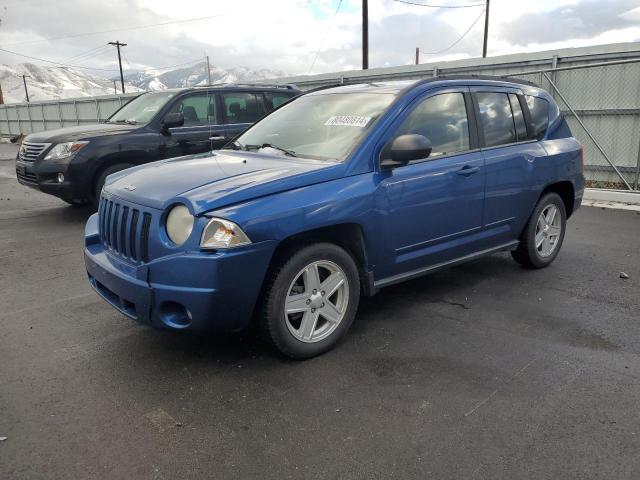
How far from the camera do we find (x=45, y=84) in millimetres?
132000

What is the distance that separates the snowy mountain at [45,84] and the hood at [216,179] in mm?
99973

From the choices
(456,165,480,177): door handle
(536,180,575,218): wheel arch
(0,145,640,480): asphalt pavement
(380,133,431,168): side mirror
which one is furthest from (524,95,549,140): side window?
(380,133,431,168): side mirror

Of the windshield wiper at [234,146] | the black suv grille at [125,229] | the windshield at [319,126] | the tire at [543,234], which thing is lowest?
the tire at [543,234]

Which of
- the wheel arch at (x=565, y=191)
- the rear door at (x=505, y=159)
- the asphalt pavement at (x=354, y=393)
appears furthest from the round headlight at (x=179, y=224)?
the wheel arch at (x=565, y=191)

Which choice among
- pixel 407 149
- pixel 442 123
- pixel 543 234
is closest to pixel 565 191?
pixel 543 234

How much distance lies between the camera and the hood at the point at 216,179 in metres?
3.05

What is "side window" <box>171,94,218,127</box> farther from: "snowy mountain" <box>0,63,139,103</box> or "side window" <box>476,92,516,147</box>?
"snowy mountain" <box>0,63,139,103</box>

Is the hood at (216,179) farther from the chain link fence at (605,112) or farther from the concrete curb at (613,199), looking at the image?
the chain link fence at (605,112)

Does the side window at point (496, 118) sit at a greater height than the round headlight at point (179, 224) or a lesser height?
greater

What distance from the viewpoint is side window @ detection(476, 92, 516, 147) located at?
4433mm

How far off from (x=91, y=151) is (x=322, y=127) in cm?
461

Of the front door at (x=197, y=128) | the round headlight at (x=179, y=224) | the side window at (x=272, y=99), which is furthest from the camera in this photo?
the side window at (x=272, y=99)

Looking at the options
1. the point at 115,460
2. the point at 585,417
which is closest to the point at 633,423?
the point at 585,417

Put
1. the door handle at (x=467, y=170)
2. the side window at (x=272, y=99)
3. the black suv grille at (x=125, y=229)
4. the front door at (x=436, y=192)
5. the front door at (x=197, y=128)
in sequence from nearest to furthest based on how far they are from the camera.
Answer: the black suv grille at (x=125, y=229) → the front door at (x=436, y=192) → the door handle at (x=467, y=170) → the front door at (x=197, y=128) → the side window at (x=272, y=99)
